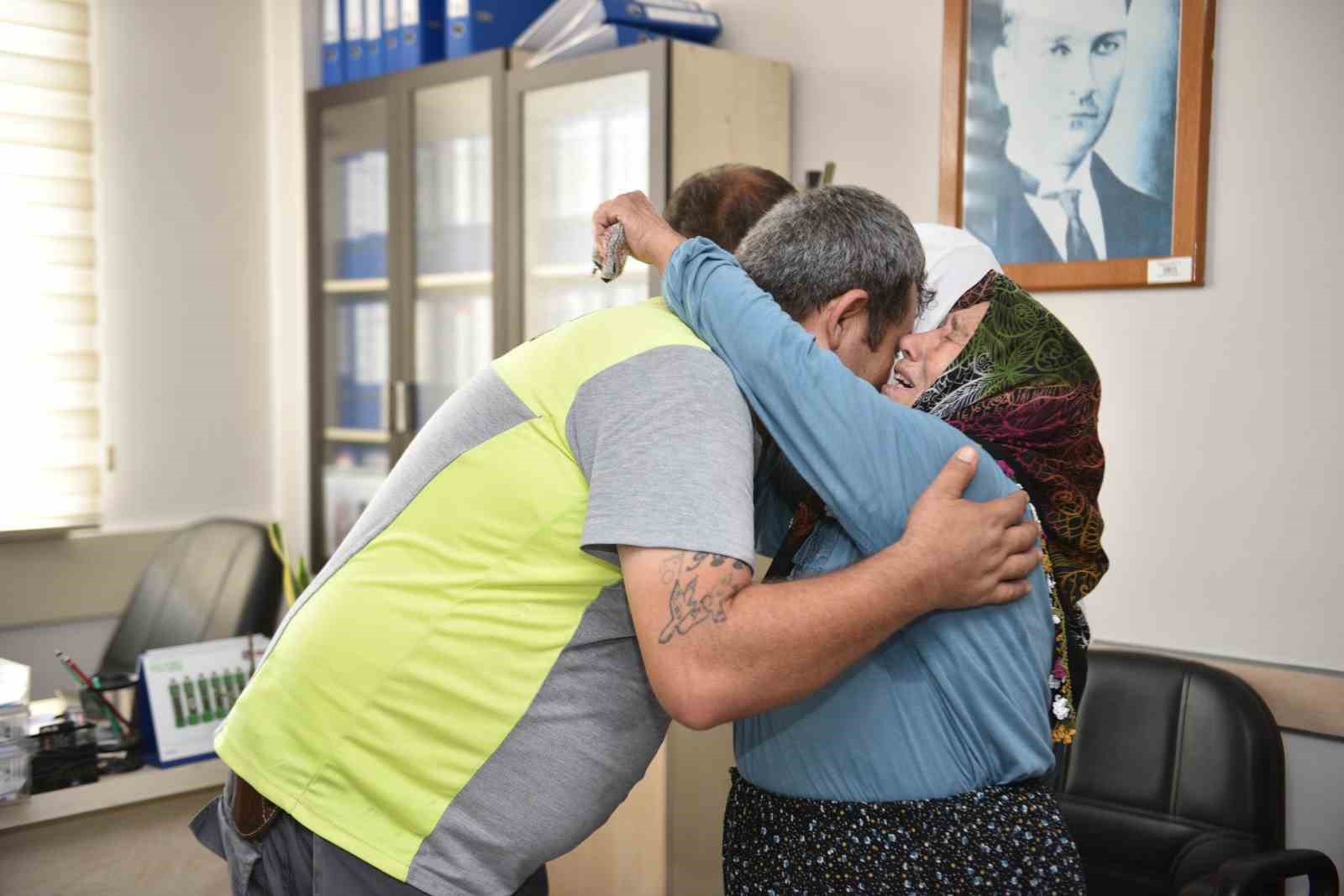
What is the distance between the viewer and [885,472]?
104 cm

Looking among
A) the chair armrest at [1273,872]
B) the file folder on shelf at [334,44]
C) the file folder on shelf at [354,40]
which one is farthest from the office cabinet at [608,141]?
the chair armrest at [1273,872]

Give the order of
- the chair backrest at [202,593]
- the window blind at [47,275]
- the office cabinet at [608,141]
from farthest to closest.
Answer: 1. the window blind at [47,275]
2. the chair backrest at [202,593]
3. the office cabinet at [608,141]

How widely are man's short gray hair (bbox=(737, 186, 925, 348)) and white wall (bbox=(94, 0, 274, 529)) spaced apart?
293cm

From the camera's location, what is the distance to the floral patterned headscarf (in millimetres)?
1148

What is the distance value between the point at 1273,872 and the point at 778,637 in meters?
1.21

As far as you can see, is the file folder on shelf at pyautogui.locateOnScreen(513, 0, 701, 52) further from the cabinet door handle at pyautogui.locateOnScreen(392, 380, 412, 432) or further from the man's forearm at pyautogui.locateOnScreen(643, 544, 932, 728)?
the man's forearm at pyautogui.locateOnScreen(643, 544, 932, 728)

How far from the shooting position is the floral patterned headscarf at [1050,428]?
45.2 inches

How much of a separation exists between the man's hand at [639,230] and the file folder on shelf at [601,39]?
1.56m

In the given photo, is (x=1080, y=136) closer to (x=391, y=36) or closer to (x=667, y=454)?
(x=667, y=454)

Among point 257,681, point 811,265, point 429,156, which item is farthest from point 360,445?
point 811,265

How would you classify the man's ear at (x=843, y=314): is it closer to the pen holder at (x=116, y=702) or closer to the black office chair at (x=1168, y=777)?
the black office chair at (x=1168, y=777)

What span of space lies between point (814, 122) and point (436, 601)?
2.03m

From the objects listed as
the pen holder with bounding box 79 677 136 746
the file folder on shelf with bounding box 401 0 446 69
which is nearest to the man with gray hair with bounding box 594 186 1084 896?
the pen holder with bounding box 79 677 136 746

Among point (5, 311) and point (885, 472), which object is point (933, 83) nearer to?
point (885, 472)
